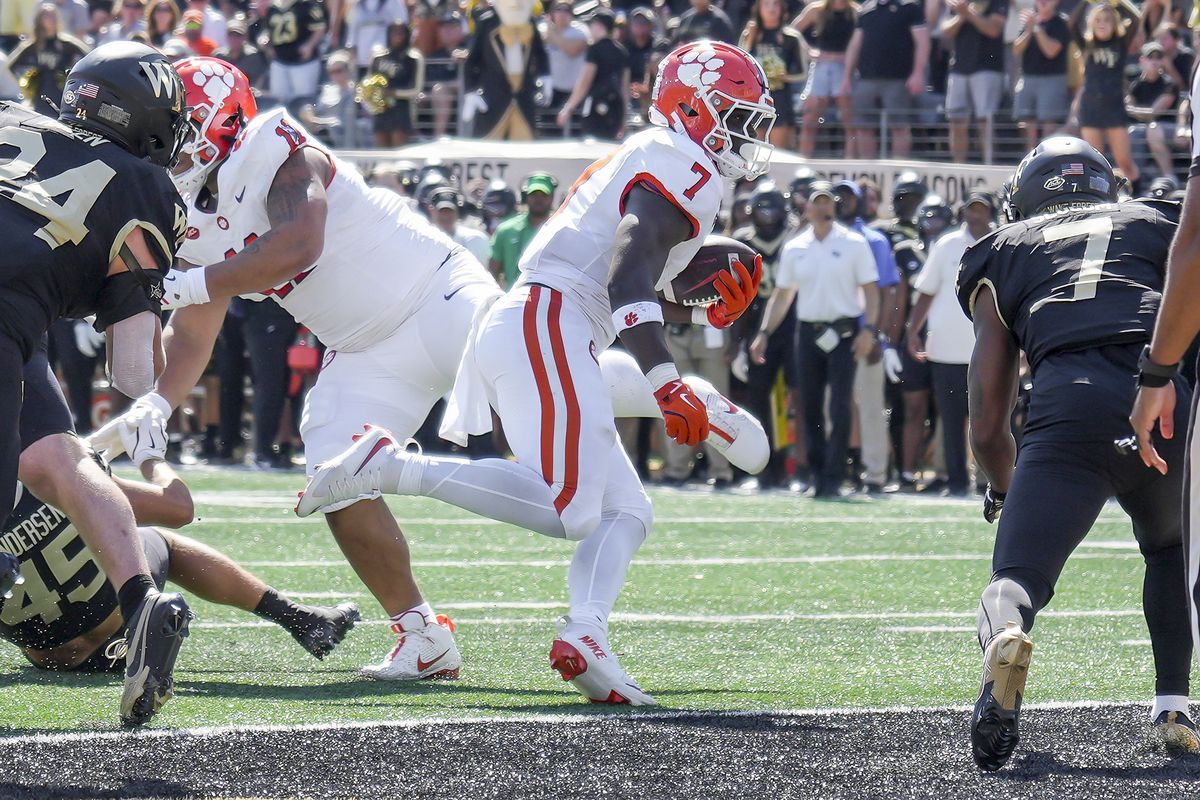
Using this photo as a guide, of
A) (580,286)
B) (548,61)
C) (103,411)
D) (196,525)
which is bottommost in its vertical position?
(103,411)

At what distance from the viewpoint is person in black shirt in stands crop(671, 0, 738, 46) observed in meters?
14.0

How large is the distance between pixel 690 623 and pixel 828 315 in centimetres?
465

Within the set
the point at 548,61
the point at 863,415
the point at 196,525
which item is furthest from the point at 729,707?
the point at 548,61

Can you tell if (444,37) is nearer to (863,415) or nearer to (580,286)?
(863,415)

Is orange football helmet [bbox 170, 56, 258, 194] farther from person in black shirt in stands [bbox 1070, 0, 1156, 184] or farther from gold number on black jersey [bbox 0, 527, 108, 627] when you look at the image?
person in black shirt in stands [bbox 1070, 0, 1156, 184]

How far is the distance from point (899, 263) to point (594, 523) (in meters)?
7.08

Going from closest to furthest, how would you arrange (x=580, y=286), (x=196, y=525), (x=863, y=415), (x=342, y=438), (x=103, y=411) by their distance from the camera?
1. (x=580, y=286)
2. (x=342, y=438)
3. (x=196, y=525)
4. (x=863, y=415)
5. (x=103, y=411)

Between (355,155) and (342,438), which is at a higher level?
(342,438)

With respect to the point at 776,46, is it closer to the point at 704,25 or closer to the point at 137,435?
the point at 704,25

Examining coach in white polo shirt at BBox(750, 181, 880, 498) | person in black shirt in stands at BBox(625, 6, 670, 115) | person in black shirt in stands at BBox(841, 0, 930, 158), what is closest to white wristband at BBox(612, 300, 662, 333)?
coach in white polo shirt at BBox(750, 181, 880, 498)

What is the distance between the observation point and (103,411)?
13000 millimetres

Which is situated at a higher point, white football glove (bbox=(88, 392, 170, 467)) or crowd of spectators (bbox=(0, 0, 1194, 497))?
white football glove (bbox=(88, 392, 170, 467))

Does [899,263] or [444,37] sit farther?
[444,37]

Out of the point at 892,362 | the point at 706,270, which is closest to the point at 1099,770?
the point at 706,270
